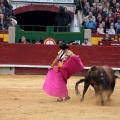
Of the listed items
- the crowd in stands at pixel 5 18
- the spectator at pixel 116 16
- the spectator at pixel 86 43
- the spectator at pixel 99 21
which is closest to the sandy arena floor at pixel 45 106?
the spectator at pixel 86 43

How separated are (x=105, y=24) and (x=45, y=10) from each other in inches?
124

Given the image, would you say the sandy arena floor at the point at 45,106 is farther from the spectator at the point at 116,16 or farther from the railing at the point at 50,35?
the spectator at the point at 116,16

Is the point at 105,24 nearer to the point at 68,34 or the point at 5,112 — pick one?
the point at 68,34

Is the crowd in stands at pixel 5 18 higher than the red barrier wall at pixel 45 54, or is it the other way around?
the crowd in stands at pixel 5 18

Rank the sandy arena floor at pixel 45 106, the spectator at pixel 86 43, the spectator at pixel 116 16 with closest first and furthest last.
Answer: the sandy arena floor at pixel 45 106 < the spectator at pixel 86 43 < the spectator at pixel 116 16

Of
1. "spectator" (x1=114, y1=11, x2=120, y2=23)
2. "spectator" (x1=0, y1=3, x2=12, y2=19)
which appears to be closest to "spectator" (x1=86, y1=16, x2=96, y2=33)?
"spectator" (x1=114, y1=11, x2=120, y2=23)

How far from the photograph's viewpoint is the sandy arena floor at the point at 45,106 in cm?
824

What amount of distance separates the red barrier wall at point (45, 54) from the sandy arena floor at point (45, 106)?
2929 mm

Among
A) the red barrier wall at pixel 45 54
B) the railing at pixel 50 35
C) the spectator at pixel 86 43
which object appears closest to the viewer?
the red barrier wall at pixel 45 54

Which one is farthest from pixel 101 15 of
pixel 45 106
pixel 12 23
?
pixel 45 106

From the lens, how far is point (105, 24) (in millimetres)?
18844

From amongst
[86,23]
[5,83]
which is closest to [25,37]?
[86,23]

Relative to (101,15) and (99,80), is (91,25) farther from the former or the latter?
(99,80)

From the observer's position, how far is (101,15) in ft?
62.9
